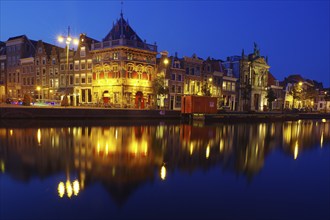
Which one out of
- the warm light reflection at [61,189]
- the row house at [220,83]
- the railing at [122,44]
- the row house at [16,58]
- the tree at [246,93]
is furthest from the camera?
the tree at [246,93]

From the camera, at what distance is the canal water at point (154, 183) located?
30.9ft

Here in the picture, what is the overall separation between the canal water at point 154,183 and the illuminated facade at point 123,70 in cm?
3618

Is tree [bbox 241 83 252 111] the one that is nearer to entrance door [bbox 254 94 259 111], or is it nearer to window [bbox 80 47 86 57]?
entrance door [bbox 254 94 259 111]

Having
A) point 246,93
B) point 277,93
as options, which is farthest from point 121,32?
point 277,93

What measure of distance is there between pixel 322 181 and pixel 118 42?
48491 mm

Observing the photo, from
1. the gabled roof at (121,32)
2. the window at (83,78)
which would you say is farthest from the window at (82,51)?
the gabled roof at (121,32)

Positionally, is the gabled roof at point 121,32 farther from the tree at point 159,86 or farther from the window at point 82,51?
the tree at point 159,86

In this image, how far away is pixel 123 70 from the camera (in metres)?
55.9

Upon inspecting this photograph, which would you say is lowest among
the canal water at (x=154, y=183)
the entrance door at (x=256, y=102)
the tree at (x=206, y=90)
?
the canal water at (x=154, y=183)

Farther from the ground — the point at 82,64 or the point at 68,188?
the point at 82,64

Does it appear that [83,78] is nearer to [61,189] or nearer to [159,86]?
[159,86]

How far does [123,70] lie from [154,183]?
45.5 meters

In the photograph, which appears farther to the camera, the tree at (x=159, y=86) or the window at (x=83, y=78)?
the window at (x=83, y=78)

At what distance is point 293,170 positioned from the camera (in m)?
16.6
